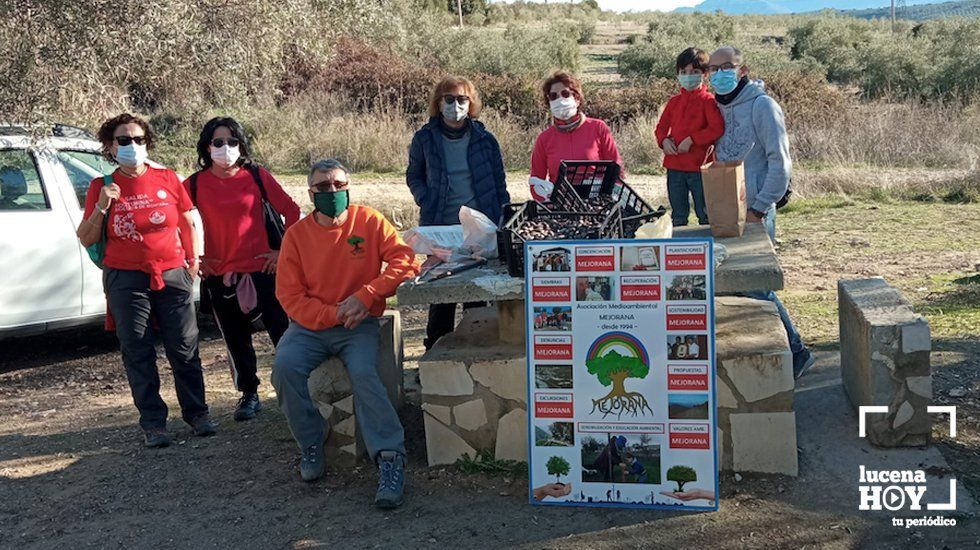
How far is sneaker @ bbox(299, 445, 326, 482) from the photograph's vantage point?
16.9ft

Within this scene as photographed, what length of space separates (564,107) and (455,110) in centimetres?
73

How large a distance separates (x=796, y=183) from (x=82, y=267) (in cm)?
1039

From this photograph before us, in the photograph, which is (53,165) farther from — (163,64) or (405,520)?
(405,520)

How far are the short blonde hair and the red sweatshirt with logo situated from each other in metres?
1.57

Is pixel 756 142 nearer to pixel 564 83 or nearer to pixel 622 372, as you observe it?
pixel 564 83

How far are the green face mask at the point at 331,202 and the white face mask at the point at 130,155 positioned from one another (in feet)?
3.77

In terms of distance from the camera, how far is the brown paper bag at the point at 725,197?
5.42 m

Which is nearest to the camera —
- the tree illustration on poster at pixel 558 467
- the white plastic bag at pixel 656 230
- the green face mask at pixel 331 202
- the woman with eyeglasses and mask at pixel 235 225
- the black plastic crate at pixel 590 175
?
the tree illustration on poster at pixel 558 467

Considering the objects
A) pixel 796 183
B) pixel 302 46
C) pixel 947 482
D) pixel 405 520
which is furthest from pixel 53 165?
pixel 796 183

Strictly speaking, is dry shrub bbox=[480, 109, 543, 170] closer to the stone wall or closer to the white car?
the white car

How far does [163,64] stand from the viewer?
798cm

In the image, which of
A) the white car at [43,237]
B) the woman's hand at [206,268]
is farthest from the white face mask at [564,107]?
the white car at [43,237]

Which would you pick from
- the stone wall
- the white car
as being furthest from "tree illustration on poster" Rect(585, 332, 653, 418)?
the white car

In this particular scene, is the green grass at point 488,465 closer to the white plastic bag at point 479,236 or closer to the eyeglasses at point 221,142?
the white plastic bag at point 479,236
